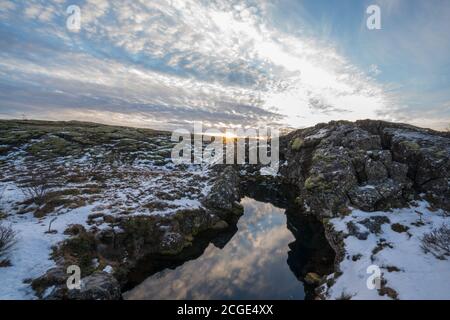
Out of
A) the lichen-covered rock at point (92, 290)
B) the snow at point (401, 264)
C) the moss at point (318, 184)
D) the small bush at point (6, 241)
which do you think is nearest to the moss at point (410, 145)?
the snow at point (401, 264)

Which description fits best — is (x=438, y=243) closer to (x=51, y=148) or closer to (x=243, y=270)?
(x=243, y=270)

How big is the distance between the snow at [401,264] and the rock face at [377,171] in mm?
2493

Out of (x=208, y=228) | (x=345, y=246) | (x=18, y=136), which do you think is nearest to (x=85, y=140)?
(x=18, y=136)

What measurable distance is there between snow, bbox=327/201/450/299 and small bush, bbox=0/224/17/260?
1920 centimetres

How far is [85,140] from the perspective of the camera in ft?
191

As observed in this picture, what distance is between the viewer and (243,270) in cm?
1858

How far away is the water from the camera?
15.8 meters

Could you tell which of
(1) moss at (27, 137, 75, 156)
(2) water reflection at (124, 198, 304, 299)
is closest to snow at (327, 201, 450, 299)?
(2) water reflection at (124, 198, 304, 299)

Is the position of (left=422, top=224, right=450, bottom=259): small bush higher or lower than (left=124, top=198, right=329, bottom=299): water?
higher

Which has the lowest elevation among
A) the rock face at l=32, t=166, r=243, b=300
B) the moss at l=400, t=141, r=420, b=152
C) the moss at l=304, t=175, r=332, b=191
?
the rock face at l=32, t=166, r=243, b=300

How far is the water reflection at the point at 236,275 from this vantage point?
51.5ft

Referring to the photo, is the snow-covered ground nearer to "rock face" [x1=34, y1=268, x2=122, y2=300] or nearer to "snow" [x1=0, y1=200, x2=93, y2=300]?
"snow" [x1=0, y1=200, x2=93, y2=300]

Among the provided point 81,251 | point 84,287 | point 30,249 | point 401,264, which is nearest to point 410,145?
point 401,264

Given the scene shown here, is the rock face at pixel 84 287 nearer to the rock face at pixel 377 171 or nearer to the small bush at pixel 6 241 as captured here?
the small bush at pixel 6 241
